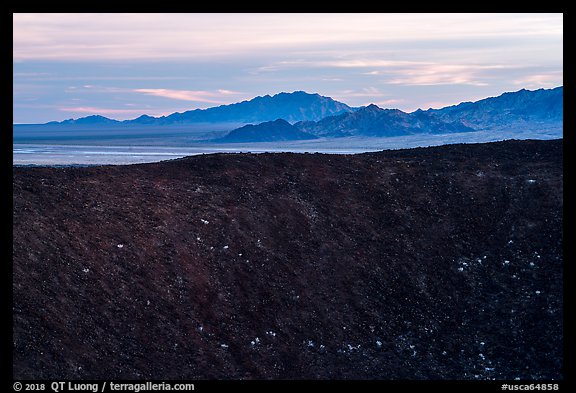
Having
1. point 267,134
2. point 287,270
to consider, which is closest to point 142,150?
point 267,134

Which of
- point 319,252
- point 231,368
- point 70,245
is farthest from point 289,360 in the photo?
point 70,245


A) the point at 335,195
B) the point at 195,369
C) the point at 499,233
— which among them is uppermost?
the point at 335,195

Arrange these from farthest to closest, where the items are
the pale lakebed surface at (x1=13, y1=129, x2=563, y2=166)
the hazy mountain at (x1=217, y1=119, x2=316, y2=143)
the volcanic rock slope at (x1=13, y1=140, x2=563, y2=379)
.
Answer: the hazy mountain at (x1=217, y1=119, x2=316, y2=143) < the pale lakebed surface at (x1=13, y1=129, x2=563, y2=166) < the volcanic rock slope at (x1=13, y1=140, x2=563, y2=379)

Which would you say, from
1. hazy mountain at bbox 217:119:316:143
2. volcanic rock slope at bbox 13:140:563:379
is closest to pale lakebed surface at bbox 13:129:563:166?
hazy mountain at bbox 217:119:316:143

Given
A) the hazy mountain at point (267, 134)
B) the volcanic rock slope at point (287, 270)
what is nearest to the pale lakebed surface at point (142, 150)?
the hazy mountain at point (267, 134)

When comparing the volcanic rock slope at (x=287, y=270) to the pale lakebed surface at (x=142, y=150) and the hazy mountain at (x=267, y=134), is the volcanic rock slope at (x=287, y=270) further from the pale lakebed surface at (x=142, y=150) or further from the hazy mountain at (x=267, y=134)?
the hazy mountain at (x=267, y=134)

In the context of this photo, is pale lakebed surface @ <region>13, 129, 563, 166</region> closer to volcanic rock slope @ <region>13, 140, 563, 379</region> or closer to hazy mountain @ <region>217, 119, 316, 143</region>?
hazy mountain @ <region>217, 119, 316, 143</region>

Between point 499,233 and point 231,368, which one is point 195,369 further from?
point 499,233

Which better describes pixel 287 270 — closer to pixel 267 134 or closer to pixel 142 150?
pixel 142 150
